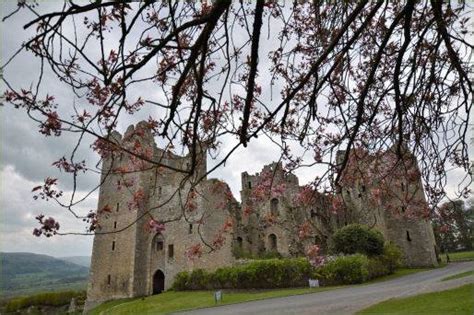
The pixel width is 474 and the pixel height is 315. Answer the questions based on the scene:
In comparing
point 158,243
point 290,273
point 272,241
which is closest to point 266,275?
point 290,273

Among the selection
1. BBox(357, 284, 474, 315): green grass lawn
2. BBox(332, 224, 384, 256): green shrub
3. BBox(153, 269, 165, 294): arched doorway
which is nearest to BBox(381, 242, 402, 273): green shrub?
BBox(332, 224, 384, 256): green shrub

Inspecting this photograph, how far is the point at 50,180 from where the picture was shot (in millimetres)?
3875

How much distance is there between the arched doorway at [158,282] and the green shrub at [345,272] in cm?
1484

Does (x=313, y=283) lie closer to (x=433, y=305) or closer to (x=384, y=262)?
(x=384, y=262)

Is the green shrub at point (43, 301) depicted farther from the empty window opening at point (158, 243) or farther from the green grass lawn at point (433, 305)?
the green grass lawn at point (433, 305)

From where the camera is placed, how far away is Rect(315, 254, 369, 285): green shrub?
20375mm

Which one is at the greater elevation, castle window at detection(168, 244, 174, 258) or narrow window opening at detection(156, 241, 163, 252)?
narrow window opening at detection(156, 241, 163, 252)

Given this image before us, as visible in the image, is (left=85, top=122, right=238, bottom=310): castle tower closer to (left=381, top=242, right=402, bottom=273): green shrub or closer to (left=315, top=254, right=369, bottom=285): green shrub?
(left=315, top=254, right=369, bottom=285): green shrub

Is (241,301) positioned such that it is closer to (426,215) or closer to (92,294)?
(426,215)

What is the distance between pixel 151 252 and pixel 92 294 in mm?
5721

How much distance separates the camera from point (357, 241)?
978 inches

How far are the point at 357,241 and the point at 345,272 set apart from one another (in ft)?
15.9

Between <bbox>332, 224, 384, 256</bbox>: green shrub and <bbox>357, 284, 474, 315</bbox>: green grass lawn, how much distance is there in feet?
41.4

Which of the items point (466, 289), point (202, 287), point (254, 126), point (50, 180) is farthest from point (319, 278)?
point (50, 180)
